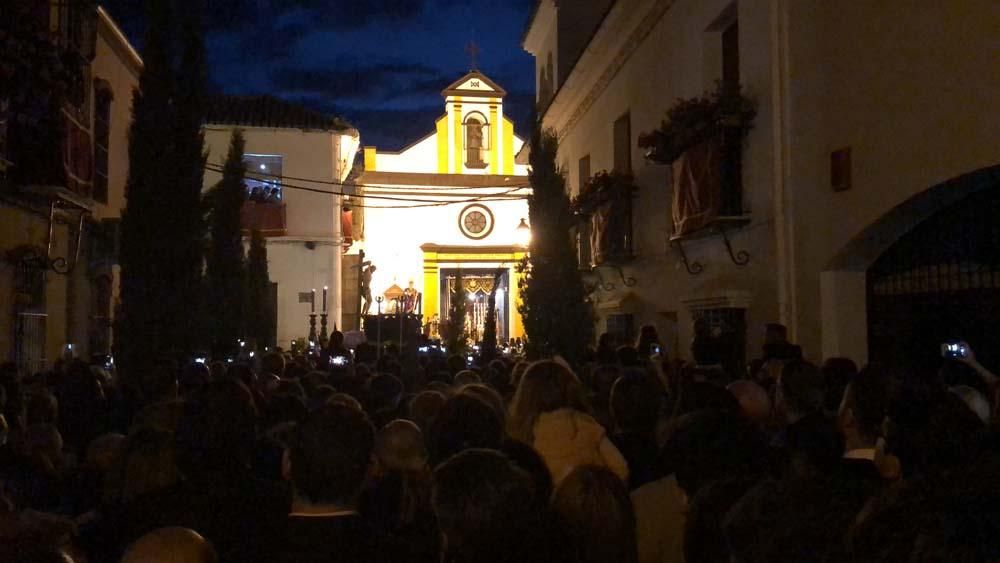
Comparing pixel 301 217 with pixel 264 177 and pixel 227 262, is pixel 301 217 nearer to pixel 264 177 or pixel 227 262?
pixel 264 177

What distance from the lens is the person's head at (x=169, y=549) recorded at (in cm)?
263

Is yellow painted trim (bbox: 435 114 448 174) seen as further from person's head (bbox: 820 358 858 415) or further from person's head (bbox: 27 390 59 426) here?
person's head (bbox: 820 358 858 415)

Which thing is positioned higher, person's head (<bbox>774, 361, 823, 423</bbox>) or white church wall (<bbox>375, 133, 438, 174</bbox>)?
white church wall (<bbox>375, 133, 438, 174</bbox>)

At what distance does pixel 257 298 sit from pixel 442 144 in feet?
61.4

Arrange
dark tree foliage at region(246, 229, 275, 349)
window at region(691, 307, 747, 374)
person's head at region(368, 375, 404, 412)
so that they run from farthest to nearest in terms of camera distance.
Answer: dark tree foliage at region(246, 229, 275, 349) → window at region(691, 307, 747, 374) → person's head at region(368, 375, 404, 412)

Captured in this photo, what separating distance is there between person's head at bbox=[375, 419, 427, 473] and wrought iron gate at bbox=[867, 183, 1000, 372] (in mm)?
5475

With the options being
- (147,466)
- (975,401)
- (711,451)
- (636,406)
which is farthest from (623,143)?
(711,451)

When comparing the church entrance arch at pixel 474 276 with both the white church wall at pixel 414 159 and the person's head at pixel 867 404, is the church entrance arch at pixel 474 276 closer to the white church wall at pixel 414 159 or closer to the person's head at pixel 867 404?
the white church wall at pixel 414 159

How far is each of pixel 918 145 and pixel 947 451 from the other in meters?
5.53

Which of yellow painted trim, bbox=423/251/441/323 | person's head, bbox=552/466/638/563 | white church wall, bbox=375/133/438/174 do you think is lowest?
person's head, bbox=552/466/638/563

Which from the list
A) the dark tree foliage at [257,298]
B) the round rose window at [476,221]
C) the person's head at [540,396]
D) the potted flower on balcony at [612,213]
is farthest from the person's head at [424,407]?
the round rose window at [476,221]

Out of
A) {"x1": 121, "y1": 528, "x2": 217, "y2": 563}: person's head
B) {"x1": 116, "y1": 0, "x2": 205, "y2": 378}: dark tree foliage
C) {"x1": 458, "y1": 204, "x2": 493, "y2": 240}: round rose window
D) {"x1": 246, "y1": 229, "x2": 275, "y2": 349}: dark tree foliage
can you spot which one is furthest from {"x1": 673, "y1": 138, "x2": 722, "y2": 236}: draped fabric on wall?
{"x1": 458, "y1": 204, "x2": 493, "y2": 240}: round rose window

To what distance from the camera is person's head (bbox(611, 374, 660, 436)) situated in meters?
5.13

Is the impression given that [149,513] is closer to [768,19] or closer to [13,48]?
[13,48]
